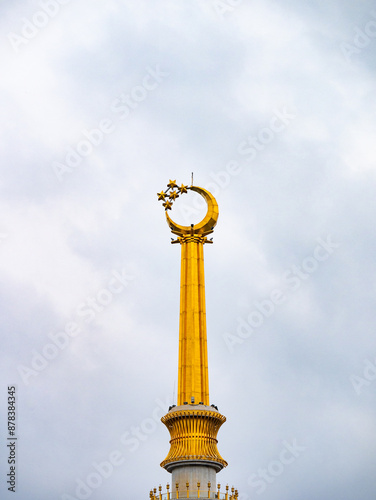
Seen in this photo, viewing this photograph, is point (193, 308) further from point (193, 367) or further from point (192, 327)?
point (193, 367)

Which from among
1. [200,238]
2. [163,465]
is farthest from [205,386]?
[200,238]

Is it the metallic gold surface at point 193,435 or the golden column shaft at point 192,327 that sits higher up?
the golden column shaft at point 192,327

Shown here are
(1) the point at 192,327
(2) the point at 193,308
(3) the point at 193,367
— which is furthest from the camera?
(2) the point at 193,308

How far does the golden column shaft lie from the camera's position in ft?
247

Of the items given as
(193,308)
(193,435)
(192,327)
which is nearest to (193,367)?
(192,327)

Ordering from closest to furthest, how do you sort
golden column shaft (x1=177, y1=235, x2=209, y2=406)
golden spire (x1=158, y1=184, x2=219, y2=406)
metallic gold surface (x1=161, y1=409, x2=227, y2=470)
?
metallic gold surface (x1=161, y1=409, x2=227, y2=470)
golden column shaft (x1=177, y1=235, x2=209, y2=406)
golden spire (x1=158, y1=184, x2=219, y2=406)

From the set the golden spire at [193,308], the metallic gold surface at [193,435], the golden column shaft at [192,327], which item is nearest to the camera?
the metallic gold surface at [193,435]

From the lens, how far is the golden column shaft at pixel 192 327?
2970 inches

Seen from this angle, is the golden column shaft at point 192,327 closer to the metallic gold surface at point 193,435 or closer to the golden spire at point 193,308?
the golden spire at point 193,308

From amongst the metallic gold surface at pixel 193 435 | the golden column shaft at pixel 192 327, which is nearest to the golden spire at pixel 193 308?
the golden column shaft at pixel 192 327

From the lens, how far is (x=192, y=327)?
77.8 m

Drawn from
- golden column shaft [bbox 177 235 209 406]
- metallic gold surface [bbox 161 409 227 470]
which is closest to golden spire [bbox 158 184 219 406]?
golden column shaft [bbox 177 235 209 406]

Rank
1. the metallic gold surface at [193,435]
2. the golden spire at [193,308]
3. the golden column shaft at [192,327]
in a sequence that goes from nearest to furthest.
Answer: the metallic gold surface at [193,435]
the golden column shaft at [192,327]
the golden spire at [193,308]

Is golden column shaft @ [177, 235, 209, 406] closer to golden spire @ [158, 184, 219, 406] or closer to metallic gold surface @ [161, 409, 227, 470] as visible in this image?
golden spire @ [158, 184, 219, 406]
